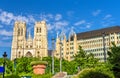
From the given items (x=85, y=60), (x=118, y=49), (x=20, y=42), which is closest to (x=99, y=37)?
(x=20, y=42)

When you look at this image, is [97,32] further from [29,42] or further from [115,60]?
[115,60]

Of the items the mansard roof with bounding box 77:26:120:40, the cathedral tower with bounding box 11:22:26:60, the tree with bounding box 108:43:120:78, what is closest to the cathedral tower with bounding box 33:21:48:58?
the cathedral tower with bounding box 11:22:26:60

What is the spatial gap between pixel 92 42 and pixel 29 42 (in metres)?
39.4

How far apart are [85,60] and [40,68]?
73.1ft

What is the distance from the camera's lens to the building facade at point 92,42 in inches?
5881

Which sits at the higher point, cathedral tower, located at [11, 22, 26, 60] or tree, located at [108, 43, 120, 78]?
cathedral tower, located at [11, 22, 26, 60]

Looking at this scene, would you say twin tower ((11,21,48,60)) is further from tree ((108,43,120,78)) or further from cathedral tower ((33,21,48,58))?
tree ((108,43,120,78))

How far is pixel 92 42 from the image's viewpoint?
160m

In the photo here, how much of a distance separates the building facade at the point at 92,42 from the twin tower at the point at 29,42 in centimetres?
981

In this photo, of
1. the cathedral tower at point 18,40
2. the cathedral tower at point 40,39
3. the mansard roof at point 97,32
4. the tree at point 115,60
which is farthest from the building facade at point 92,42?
the tree at point 115,60

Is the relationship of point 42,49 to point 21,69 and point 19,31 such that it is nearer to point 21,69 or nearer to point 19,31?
point 19,31

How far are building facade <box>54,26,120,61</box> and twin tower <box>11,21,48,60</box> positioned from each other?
9.81 meters

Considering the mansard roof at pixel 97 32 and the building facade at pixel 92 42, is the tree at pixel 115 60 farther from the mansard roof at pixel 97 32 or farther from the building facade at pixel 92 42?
the mansard roof at pixel 97 32

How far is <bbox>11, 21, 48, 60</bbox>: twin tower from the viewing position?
6658 inches
